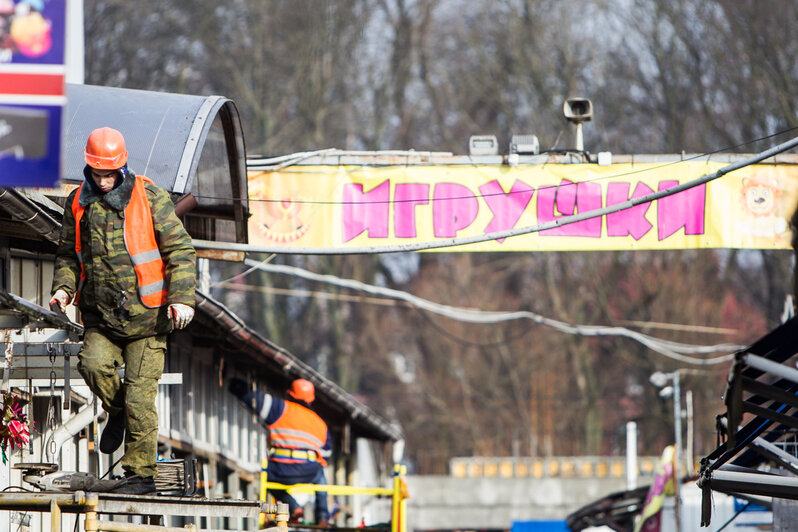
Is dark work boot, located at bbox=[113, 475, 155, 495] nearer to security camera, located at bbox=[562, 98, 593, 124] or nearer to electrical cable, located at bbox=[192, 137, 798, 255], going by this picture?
electrical cable, located at bbox=[192, 137, 798, 255]

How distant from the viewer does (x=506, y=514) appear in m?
39.1

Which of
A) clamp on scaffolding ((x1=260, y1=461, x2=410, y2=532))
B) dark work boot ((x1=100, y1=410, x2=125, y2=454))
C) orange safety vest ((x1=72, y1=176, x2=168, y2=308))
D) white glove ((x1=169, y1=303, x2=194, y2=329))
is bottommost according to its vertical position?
clamp on scaffolding ((x1=260, y1=461, x2=410, y2=532))

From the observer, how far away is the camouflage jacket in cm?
880

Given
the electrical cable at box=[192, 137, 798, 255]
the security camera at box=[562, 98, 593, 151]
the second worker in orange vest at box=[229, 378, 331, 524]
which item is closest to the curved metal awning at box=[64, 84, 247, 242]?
the electrical cable at box=[192, 137, 798, 255]

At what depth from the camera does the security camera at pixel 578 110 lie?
1762cm

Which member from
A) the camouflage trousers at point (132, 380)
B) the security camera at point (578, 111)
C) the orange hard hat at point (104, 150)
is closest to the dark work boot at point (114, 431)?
the camouflage trousers at point (132, 380)

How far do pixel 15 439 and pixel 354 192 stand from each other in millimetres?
8272

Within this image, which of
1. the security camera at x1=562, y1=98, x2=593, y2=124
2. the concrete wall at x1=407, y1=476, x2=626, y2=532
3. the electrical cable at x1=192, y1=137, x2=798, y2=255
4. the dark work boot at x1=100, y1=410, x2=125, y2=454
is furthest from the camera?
the concrete wall at x1=407, y1=476, x2=626, y2=532

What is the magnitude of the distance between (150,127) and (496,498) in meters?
28.3

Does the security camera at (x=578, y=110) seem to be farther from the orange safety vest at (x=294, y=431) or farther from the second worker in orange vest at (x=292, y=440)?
the orange safety vest at (x=294, y=431)

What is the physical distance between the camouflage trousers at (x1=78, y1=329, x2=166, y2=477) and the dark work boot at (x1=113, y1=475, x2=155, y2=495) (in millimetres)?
52

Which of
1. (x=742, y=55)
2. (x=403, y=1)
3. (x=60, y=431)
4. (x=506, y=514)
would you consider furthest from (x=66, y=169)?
(x=403, y=1)

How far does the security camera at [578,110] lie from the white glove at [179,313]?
9.63 metres

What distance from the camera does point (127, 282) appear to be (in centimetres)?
886
